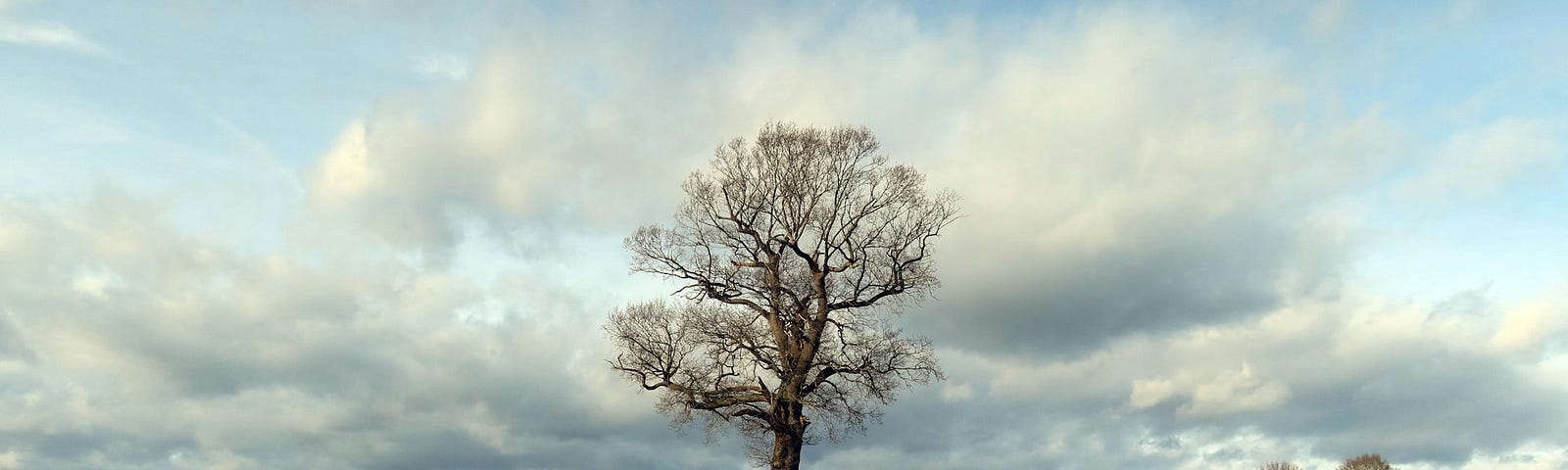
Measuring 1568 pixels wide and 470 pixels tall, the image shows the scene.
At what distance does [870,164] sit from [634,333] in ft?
27.7

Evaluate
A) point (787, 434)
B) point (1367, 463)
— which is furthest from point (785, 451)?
point (1367, 463)

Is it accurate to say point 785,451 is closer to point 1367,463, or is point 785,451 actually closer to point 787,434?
point 787,434

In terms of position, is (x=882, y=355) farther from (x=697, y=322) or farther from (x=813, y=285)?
(x=697, y=322)

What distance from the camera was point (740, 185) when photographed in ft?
105

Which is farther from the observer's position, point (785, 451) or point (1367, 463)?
point (1367, 463)

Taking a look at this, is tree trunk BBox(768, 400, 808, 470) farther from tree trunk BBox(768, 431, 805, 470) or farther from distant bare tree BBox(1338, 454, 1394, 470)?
distant bare tree BBox(1338, 454, 1394, 470)

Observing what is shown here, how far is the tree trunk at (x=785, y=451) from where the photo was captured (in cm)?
3088

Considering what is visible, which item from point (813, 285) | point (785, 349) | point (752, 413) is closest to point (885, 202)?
point (813, 285)

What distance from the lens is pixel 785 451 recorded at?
3089 centimetres

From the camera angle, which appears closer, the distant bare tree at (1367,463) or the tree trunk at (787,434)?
the tree trunk at (787,434)

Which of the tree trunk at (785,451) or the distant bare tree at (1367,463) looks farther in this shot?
the distant bare tree at (1367,463)

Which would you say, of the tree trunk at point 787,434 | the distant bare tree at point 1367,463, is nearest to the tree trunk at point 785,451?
the tree trunk at point 787,434

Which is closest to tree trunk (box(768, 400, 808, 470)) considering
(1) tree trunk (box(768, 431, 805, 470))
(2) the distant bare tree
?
(1) tree trunk (box(768, 431, 805, 470))

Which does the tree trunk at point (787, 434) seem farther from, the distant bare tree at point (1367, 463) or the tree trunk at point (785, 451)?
the distant bare tree at point (1367, 463)
